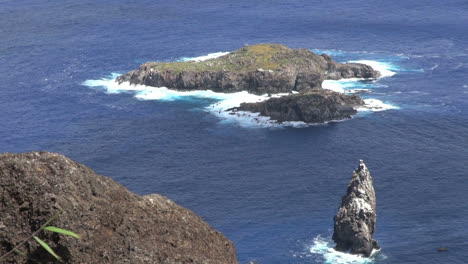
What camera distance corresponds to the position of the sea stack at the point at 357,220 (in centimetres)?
11844

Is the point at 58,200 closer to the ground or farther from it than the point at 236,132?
farther from it

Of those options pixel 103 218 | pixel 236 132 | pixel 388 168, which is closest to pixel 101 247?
pixel 103 218

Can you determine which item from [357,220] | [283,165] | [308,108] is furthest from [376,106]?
[357,220]

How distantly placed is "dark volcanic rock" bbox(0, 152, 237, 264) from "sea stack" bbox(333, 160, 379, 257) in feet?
283

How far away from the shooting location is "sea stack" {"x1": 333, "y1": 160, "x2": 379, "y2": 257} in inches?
4663

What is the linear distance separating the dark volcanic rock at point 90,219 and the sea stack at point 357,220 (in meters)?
86.4

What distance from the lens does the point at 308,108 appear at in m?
188

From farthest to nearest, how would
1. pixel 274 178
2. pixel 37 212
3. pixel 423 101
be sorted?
pixel 423 101
pixel 274 178
pixel 37 212

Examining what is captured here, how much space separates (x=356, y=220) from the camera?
119m

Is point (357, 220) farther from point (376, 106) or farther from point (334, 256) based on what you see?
point (376, 106)

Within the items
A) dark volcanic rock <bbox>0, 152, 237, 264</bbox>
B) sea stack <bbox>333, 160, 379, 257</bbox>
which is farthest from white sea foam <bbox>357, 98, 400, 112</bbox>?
dark volcanic rock <bbox>0, 152, 237, 264</bbox>

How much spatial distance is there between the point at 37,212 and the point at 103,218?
3016 mm

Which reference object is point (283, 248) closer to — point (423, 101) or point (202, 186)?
point (202, 186)

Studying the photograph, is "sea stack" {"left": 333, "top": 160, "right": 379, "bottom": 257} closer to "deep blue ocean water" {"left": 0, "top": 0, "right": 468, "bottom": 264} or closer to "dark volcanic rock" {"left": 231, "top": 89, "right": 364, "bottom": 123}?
"deep blue ocean water" {"left": 0, "top": 0, "right": 468, "bottom": 264}
